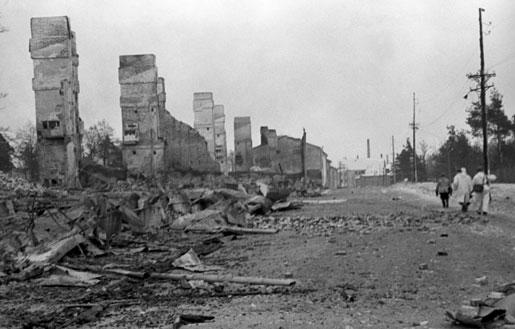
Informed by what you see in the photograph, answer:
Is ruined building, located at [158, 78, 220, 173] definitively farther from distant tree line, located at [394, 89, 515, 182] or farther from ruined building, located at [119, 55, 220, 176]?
distant tree line, located at [394, 89, 515, 182]

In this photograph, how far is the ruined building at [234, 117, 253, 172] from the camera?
4569 cm

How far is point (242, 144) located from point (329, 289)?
3812 centimetres

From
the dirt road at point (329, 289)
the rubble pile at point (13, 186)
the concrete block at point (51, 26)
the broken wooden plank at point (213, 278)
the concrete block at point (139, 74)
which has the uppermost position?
the concrete block at point (51, 26)

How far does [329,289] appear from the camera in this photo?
770cm

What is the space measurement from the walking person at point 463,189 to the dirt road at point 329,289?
679 cm

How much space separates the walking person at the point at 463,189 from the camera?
20094mm

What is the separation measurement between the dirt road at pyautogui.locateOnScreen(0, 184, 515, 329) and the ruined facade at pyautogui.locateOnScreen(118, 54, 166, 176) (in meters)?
14.1

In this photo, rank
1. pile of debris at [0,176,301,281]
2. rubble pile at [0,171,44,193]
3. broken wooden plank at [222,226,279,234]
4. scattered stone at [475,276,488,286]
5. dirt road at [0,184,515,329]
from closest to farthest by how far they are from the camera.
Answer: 1. dirt road at [0,184,515,329]
2. scattered stone at [475,276,488,286]
3. pile of debris at [0,176,301,281]
4. broken wooden plank at [222,226,279,234]
5. rubble pile at [0,171,44,193]

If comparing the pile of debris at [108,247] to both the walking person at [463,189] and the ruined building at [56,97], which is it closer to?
the ruined building at [56,97]

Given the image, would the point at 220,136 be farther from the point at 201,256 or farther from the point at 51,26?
the point at 201,256

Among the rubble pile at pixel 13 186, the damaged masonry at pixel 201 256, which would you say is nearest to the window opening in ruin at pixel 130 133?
the damaged masonry at pixel 201 256

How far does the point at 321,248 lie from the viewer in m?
11.7

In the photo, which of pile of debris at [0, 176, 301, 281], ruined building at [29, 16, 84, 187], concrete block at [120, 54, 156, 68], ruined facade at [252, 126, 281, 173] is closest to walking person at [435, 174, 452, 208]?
pile of debris at [0, 176, 301, 281]

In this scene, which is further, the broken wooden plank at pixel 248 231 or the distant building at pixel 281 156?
the distant building at pixel 281 156
